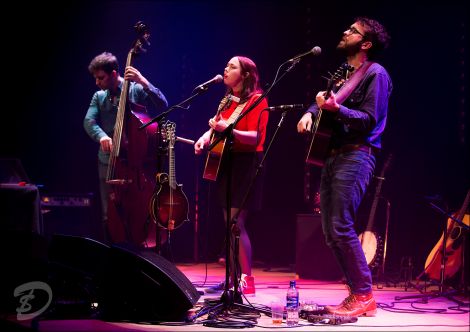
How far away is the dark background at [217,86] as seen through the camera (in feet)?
20.4

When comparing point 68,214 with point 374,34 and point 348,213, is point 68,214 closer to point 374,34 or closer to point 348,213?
point 348,213

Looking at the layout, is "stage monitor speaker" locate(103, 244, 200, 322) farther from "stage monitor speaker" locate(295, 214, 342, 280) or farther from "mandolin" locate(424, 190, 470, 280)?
"mandolin" locate(424, 190, 470, 280)

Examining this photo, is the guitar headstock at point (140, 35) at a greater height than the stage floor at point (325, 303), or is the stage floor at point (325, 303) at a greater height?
the guitar headstock at point (140, 35)

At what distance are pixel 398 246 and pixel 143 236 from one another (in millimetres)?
2880

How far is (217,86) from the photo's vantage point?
Answer: 711cm

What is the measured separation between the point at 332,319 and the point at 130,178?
2.19 meters

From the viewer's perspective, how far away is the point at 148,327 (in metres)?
3.60

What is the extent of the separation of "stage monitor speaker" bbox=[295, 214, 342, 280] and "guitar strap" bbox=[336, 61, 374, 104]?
7.31ft

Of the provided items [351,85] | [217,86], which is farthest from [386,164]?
[217,86]

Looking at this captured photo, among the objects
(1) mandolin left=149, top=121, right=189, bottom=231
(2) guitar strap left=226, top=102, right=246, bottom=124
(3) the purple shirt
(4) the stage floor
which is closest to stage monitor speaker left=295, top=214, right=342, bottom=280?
(4) the stage floor

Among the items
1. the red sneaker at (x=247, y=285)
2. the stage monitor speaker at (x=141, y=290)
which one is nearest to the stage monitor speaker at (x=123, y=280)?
the stage monitor speaker at (x=141, y=290)

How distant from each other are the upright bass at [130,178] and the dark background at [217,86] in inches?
70.3

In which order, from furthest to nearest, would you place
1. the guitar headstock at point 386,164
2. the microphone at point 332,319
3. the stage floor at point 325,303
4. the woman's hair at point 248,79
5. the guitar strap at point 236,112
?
the guitar headstock at point 386,164 → the woman's hair at point 248,79 → the guitar strap at point 236,112 → the microphone at point 332,319 → the stage floor at point 325,303

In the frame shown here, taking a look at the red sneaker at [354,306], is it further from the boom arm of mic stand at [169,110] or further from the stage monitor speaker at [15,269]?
the stage monitor speaker at [15,269]
